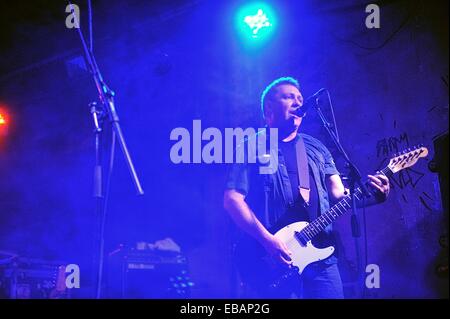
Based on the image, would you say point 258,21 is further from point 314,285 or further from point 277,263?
point 314,285

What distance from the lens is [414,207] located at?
2.56 metres

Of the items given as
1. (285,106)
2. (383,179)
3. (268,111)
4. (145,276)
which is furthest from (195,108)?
(383,179)

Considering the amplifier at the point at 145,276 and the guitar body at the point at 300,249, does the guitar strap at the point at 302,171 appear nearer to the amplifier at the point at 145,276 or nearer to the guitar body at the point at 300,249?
the guitar body at the point at 300,249

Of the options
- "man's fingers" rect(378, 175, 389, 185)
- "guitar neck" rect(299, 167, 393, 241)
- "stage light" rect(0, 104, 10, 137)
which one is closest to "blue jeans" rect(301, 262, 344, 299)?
"guitar neck" rect(299, 167, 393, 241)

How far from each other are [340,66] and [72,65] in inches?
68.8

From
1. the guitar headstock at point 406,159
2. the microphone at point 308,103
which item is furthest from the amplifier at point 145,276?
the guitar headstock at point 406,159

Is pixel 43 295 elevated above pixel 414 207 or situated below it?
below

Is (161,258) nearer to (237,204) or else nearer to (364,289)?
(237,204)

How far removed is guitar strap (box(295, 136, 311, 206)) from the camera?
2.27 m

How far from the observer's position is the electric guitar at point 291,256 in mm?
2152

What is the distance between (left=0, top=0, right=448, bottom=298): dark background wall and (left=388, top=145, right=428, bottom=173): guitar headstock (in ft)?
0.53

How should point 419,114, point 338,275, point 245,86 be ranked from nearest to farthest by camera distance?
point 338,275 < point 419,114 < point 245,86

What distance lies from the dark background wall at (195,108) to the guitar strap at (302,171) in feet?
0.40

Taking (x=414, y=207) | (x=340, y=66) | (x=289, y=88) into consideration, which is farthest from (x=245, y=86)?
(x=414, y=207)
